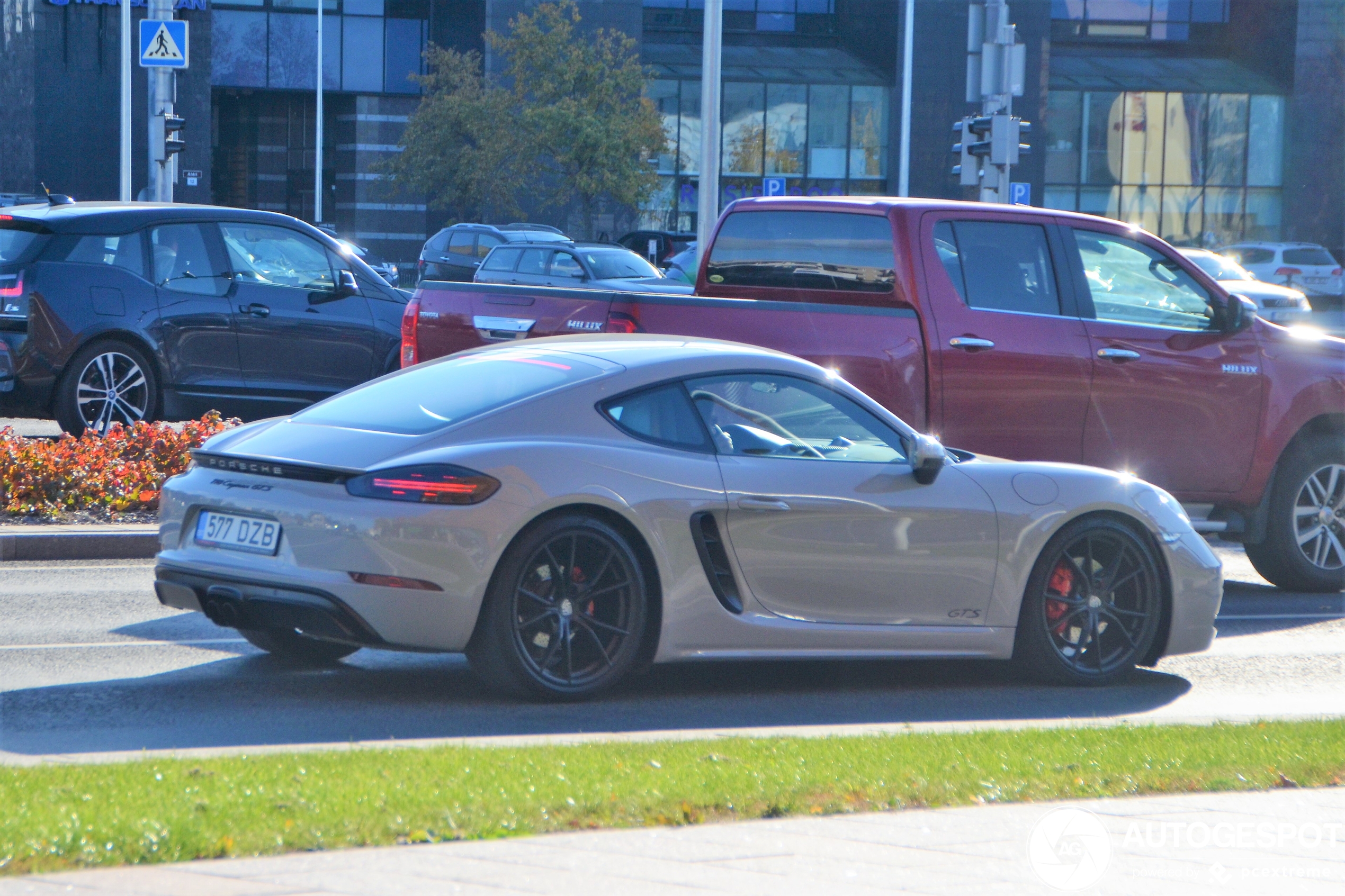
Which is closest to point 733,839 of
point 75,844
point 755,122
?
point 75,844

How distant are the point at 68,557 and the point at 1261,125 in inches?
2228

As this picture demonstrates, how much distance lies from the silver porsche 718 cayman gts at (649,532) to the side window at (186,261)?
Answer: 6.18 m

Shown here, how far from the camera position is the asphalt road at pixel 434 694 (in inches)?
226

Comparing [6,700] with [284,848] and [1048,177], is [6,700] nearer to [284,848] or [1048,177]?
[284,848]

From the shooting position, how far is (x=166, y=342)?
12375 mm

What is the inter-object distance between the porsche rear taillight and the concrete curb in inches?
68.1

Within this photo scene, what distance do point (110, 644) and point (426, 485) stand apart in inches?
86.4

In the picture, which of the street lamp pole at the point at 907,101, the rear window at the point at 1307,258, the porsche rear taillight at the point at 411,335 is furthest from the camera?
the street lamp pole at the point at 907,101

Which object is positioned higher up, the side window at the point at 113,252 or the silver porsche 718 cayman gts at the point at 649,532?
the side window at the point at 113,252

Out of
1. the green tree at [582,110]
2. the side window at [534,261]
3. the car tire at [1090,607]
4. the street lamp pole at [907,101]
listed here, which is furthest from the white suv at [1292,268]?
the car tire at [1090,607]

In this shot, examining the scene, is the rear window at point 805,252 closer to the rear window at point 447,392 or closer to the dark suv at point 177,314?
the rear window at point 447,392

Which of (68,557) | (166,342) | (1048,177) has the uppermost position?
(1048,177)

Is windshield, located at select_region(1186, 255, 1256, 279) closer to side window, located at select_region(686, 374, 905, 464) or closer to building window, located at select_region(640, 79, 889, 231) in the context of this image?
building window, located at select_region(640, 79, 889, 231)

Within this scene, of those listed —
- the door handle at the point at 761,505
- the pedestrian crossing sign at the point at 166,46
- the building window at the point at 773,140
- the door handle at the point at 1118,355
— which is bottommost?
the door handle at the point at 761,505
